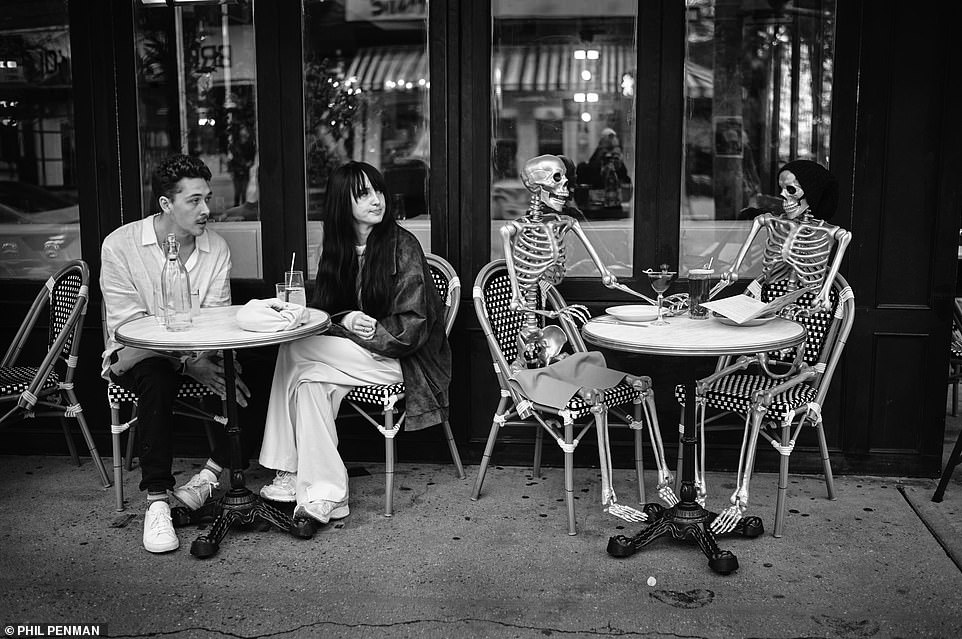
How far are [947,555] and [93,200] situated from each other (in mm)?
4064

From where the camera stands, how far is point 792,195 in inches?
151

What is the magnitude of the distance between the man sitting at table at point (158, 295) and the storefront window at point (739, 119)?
2.17 metres

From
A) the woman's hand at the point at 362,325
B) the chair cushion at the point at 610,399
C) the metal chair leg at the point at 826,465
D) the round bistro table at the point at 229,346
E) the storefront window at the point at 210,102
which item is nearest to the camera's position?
the round bistro table at the point at 229,346

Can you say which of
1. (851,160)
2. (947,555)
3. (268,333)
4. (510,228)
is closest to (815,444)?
(947,555)

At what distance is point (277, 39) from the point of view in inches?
177

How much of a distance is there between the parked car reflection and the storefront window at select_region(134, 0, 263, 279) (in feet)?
1.60

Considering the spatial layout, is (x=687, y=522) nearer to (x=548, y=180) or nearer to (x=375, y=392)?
(x=375, y=392)

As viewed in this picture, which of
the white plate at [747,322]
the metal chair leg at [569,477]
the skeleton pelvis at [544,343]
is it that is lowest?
the metal chair leg at [569,477]

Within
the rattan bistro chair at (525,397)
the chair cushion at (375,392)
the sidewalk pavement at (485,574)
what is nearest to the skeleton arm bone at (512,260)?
the rattan bistro chair at (525,397)

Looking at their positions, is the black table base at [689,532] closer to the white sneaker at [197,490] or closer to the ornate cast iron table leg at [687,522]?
the ornate cast iron table leg at [687,522]

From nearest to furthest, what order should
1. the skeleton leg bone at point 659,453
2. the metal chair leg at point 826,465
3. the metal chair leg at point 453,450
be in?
the skeleton leg bone at point 659,453 < the metal chair leg at point 826,465 < the metal chair leg at point 453,450

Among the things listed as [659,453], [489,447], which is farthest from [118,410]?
[659,453]

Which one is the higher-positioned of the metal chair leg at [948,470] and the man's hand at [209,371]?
the man's hand at [209,371]

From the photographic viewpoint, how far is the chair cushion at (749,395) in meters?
3.65
